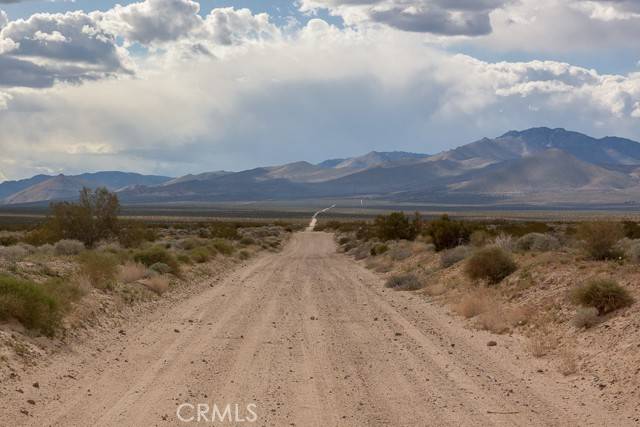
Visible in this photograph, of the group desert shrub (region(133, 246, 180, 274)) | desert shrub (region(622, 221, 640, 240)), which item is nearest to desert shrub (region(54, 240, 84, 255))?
desert shrub (region(133, 246, 180, 274))

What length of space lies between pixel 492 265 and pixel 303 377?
40.8 ft

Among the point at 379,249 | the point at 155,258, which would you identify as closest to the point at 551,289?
the point at 155,258

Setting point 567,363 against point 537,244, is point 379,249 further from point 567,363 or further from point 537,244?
point 567,363

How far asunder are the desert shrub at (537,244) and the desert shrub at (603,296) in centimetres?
1115

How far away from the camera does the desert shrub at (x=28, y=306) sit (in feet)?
48.3

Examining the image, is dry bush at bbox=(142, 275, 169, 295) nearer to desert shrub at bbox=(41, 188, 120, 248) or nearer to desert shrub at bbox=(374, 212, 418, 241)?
desert shrub at bbox=(41, 188, 120, 248)

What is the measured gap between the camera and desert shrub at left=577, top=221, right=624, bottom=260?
22062mm

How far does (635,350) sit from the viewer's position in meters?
12.9

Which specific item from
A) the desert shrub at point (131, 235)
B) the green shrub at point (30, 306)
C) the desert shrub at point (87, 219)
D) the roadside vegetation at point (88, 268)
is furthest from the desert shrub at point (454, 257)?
the desert shrub at point (87, 219)

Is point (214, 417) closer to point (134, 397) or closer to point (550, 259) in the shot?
point (134, 397)

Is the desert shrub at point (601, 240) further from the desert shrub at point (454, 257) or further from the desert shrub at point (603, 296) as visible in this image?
the desert shrub at point (454, 257)

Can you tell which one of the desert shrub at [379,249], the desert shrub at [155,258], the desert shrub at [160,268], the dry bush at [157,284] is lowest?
the desert shrub at [379,249]

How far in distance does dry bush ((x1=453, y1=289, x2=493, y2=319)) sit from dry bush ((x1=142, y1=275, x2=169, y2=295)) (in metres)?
9.99

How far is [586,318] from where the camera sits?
15.4 m
